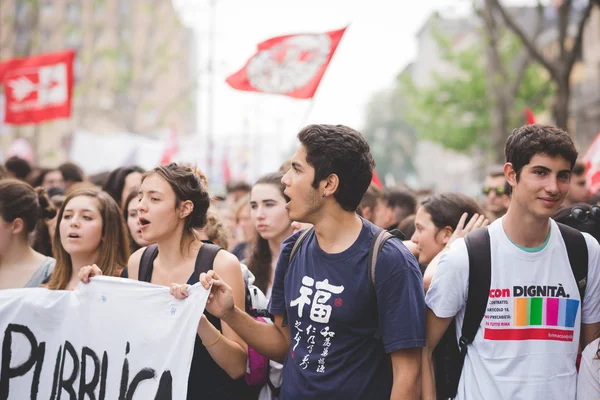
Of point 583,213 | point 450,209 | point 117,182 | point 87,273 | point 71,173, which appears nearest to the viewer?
point 583,213

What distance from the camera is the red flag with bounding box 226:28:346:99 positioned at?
7312 mm

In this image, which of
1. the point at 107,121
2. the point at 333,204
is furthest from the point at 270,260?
the point at 107,121

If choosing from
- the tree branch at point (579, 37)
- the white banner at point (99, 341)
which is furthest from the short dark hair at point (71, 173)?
the tree branch at point (579, 37)

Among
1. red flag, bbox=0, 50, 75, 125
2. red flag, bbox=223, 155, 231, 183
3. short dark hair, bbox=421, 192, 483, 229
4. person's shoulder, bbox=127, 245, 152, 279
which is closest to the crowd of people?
person's shoulder, bbox=127, 245, 152, 279

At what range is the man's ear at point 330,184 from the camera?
3205 millimetres

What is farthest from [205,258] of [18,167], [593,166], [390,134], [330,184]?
[390,134]

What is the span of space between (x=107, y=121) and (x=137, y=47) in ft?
21.7

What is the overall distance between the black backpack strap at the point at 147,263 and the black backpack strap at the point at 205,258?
1.08ft

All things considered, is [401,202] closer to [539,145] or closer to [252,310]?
[252,310]

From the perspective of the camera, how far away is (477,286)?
310 cm

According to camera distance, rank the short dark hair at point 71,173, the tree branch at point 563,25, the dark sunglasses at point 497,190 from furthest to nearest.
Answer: the tree branch at point 563,25
the short dark hair at point 71,173
the dark sunglasses at point 497,190

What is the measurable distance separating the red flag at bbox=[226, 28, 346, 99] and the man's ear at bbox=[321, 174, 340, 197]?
409 cm

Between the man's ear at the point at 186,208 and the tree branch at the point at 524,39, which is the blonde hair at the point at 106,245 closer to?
the man's ear at the point at 186,208

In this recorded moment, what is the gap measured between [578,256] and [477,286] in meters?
0.46
